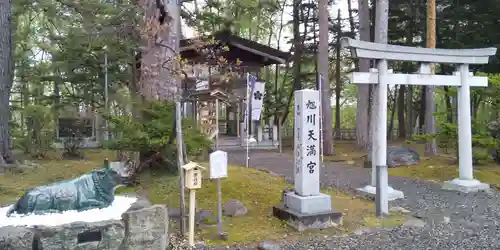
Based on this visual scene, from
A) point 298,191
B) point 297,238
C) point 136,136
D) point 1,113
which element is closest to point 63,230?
point 136,136

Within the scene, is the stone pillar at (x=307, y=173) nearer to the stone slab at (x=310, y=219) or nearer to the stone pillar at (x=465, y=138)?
the stone slab at (x=310, y=219)

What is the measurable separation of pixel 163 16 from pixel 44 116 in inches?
299

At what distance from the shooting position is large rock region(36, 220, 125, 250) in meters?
3.96

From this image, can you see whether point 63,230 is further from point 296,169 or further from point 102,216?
point 296,169

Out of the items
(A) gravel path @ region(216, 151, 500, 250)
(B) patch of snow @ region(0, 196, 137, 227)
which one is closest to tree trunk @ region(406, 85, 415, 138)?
(A) gravel path @ region(216, 151, 500, 250)

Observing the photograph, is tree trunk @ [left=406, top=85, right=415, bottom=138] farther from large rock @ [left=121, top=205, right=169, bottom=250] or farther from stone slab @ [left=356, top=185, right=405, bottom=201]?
large rock @ [left=121, top=205, right=169, bottom=250]

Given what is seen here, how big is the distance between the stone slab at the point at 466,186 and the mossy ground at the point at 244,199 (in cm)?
247

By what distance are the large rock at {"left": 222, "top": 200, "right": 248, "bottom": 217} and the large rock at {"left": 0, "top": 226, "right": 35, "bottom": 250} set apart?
2.95 meters

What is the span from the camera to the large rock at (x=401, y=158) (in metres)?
12.2

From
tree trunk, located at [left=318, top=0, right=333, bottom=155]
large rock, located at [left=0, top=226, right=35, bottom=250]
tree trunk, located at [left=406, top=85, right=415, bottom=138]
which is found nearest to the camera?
large rock, located at [left=0, top=226, right=35, bottom=250]

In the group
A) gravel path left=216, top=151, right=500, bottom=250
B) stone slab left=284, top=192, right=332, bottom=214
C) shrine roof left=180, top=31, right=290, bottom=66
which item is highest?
shrine roof left=180, top=31, right=290, bottom=66

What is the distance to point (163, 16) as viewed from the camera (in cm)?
706

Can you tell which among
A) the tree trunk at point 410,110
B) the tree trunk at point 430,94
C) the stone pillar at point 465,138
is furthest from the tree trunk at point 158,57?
the tree trunk at point 410,110

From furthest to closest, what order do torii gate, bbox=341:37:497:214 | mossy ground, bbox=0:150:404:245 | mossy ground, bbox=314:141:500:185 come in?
mossy ground, bbox=314:141:500:185, torii gate, bbox=341:37:497:214, mossy ground, bbox=0:150:404:245
